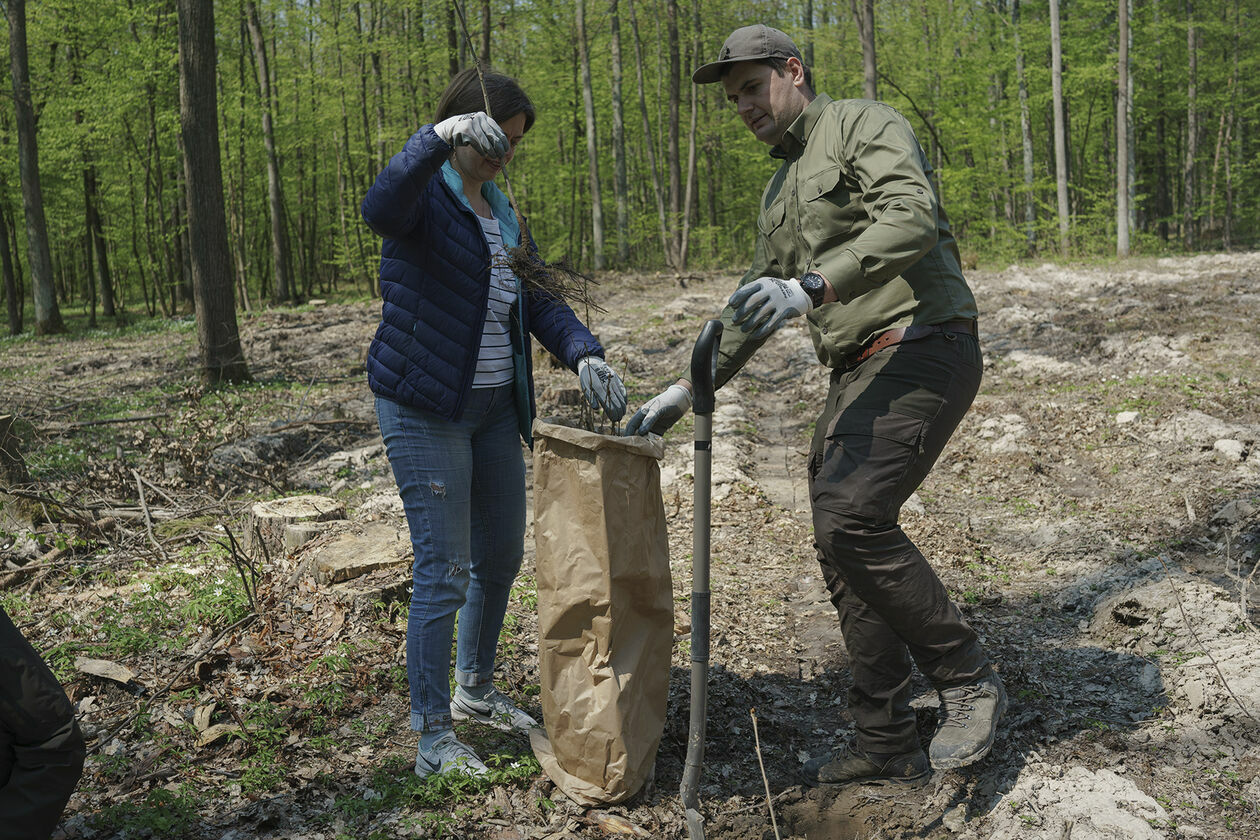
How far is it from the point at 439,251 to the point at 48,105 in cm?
2151

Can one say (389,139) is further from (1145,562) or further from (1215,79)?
(1215,79)

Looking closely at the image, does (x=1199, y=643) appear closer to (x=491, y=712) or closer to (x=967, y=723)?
(x=967, y=723)

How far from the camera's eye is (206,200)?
385 inches

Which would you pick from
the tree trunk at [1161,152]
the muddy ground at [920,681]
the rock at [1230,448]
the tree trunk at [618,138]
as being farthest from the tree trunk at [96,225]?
the tree trunk at [1161,152]

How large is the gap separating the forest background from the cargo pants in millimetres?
12679

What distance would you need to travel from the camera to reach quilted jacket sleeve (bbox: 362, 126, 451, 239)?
7.32 feet

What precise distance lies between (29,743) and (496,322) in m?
1.55

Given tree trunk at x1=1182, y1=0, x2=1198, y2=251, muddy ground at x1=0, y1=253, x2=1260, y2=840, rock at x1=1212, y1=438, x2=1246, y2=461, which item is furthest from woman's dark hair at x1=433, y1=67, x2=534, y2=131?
tree trunk at x1=1182, y1=0, x2=1198, y2=251

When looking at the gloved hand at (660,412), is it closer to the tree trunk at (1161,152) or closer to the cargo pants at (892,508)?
the cargo pants at (892,508)

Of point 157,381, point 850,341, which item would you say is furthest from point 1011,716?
point 157,381

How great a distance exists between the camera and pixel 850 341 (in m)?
2.59

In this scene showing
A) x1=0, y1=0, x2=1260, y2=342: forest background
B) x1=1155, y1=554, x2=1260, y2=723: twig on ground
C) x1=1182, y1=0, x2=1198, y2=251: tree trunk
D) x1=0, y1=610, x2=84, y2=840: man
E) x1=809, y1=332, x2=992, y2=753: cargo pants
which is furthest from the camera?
x1=1182, y1=0, x2=1198, y2=251: tree trunk

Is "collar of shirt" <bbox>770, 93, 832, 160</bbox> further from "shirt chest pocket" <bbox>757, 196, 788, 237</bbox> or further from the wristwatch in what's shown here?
the wristwatch

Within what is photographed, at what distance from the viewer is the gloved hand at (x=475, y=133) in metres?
2.25
